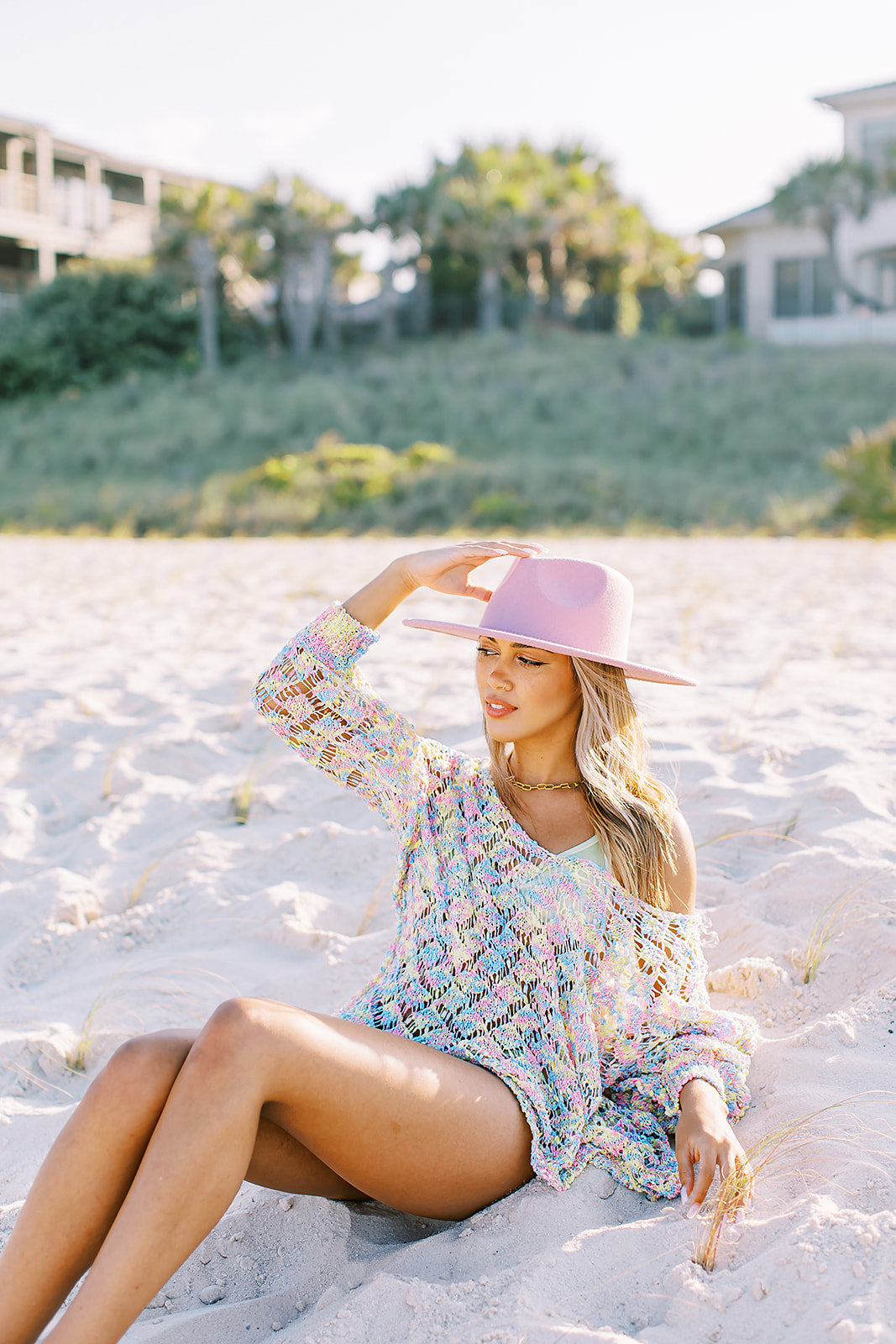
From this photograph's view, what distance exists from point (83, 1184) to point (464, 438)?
2158 centimetres

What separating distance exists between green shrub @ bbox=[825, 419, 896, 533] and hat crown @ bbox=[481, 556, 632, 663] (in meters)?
11.9

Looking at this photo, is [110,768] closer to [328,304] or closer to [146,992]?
[146,992]

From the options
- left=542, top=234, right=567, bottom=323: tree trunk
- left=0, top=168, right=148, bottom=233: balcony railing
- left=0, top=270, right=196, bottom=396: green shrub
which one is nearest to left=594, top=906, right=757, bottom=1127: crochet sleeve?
left=0, top=270, right=196, bottom=396: green shrub

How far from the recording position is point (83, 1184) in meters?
1.71

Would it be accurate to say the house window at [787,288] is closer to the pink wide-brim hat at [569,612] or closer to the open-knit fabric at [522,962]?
the pink wide-brim hat at [569,612]

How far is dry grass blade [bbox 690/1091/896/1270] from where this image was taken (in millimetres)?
1772

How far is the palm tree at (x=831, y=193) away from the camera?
83.5 ft

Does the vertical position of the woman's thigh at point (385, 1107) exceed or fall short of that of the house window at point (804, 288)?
it falls short

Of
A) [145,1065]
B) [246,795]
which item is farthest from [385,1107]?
[246,795]

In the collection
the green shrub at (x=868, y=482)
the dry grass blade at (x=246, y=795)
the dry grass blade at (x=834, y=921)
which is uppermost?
the green shrub at (x=868, y=482)

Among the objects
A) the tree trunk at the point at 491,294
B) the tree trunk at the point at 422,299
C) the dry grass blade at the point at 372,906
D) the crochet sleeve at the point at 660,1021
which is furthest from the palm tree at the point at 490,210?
the crochet sleeve at the point at 660,1021

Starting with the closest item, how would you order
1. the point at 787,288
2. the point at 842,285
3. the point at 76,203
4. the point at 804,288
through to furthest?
the point at 842,285 < the point at 804,288 < the point at 787,288 < the point at 76,203

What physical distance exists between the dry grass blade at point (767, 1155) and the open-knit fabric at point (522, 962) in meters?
0.13

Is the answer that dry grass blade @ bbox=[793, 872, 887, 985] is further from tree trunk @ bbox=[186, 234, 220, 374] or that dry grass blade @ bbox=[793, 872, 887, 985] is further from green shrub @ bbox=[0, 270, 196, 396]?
green shrub @ bbox=[0, 270, 196, 396]
